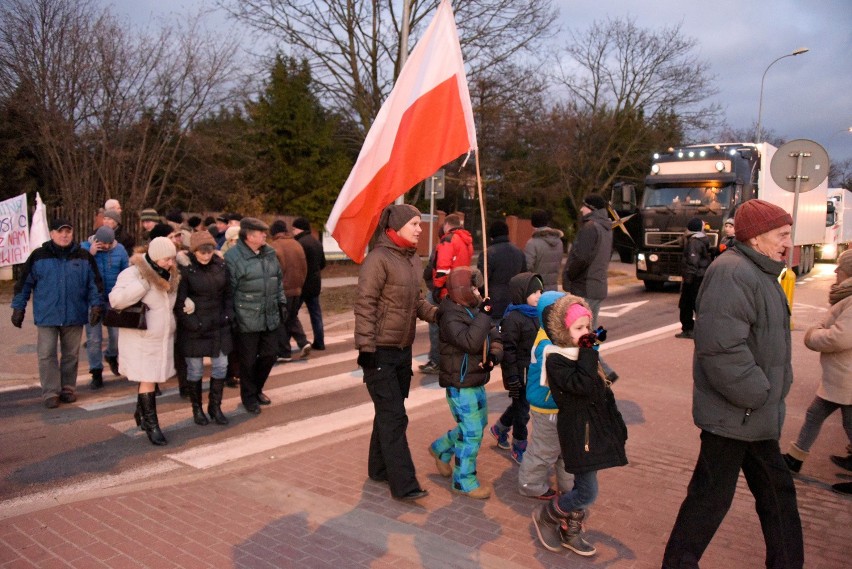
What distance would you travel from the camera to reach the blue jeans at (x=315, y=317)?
9914mm

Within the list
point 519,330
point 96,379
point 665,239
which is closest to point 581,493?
point 519,330

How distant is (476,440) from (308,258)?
5.53 metres

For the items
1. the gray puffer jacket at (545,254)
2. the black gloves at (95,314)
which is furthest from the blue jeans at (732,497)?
the black gloves at (95,314)

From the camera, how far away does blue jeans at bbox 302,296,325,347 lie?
9.91 meters

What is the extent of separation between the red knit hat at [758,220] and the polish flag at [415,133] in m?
1.99

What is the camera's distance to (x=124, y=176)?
55.3 feet

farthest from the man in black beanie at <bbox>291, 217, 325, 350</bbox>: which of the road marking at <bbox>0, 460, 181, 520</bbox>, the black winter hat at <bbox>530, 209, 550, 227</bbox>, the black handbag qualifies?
the road marking at <bbox>0, 460, 181, 520</bbox>

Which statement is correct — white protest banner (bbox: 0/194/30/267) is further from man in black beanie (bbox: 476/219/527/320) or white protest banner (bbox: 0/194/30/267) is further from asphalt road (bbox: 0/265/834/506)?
man in black beanie (bbox: 476/219/527/320)

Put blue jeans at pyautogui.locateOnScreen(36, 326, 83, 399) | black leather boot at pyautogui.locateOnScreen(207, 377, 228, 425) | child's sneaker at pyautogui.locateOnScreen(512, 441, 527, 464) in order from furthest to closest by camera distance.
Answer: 1. blue jeans at pyautogui.locateOnScreen(36, 326, 83, 399)
2. black leather boot at pyautogui.locateOnScreen(207, 377, 228, 425)
3. child's sneaker at pyautogui.locateOnScreen(512, 441, 527, 464)

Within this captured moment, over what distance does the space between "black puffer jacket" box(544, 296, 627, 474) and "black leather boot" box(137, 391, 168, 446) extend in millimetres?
3630

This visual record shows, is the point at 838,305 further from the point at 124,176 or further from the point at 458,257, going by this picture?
the point at 124,176

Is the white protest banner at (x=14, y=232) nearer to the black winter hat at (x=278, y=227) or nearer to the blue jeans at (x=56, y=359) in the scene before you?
the blue jeans at (x=56, y=359)

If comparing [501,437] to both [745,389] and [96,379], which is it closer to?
[745,389]

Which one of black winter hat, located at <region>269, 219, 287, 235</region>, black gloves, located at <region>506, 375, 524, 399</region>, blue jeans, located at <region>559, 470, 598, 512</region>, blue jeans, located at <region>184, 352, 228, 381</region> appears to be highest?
black winter hat, located at <region>269, 219, 287, 235</region>
